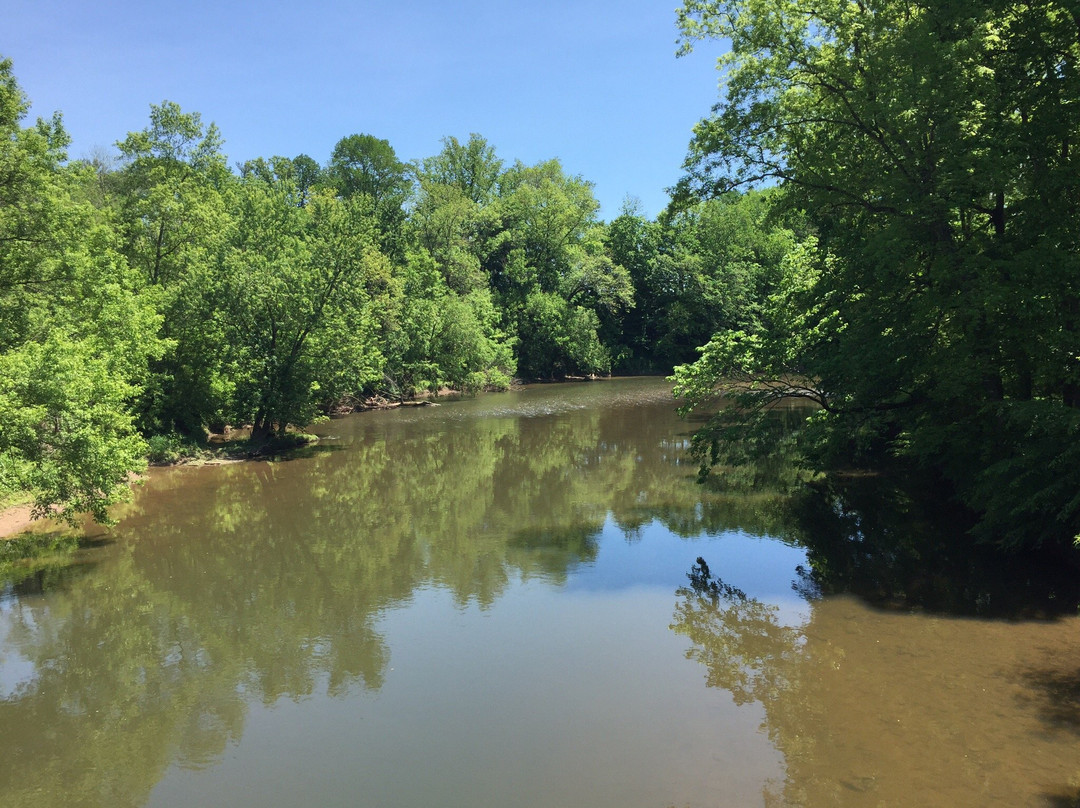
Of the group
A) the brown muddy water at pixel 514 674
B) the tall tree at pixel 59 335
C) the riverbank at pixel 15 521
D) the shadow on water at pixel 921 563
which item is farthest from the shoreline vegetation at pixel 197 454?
the shadow on water at pixel 921 563

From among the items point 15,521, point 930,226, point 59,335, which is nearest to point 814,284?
point 930,226

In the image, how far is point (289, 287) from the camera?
81.4 feet

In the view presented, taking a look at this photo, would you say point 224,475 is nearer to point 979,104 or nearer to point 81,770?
point 81,770

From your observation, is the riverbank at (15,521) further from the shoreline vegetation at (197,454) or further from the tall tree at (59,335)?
the tall tree at (59,335)

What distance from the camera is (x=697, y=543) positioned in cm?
1403

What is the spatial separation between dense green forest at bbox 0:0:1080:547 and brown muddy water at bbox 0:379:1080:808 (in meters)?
2.34

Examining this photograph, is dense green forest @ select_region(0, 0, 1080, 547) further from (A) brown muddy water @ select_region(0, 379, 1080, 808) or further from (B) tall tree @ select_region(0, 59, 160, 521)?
(A) brown muddy water @ select_region(0, 379, 1080, 808)

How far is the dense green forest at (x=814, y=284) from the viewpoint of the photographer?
10539 millimetres

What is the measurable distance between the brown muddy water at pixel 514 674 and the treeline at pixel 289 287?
154 inches

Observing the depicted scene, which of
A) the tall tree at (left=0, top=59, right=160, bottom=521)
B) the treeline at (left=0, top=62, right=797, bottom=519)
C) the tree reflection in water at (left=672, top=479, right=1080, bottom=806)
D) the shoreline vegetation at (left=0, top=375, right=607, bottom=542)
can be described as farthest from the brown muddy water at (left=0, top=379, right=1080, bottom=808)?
the treeline at (left=0, top=62, right=797, bottom=519)

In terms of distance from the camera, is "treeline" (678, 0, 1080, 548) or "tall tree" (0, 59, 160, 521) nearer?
"treeline" (678, 0, 1080, 548)

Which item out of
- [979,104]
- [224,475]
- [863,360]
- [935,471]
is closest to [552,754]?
[863,360]

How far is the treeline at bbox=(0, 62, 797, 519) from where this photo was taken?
14891mm

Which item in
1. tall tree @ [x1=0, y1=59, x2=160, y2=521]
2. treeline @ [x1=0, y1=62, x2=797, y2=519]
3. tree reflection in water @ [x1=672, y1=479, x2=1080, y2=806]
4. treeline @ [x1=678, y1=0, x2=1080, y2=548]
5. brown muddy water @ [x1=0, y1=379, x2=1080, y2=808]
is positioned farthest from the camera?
treeline @ [x1=0, y1=62, x2=797, y2=519]
